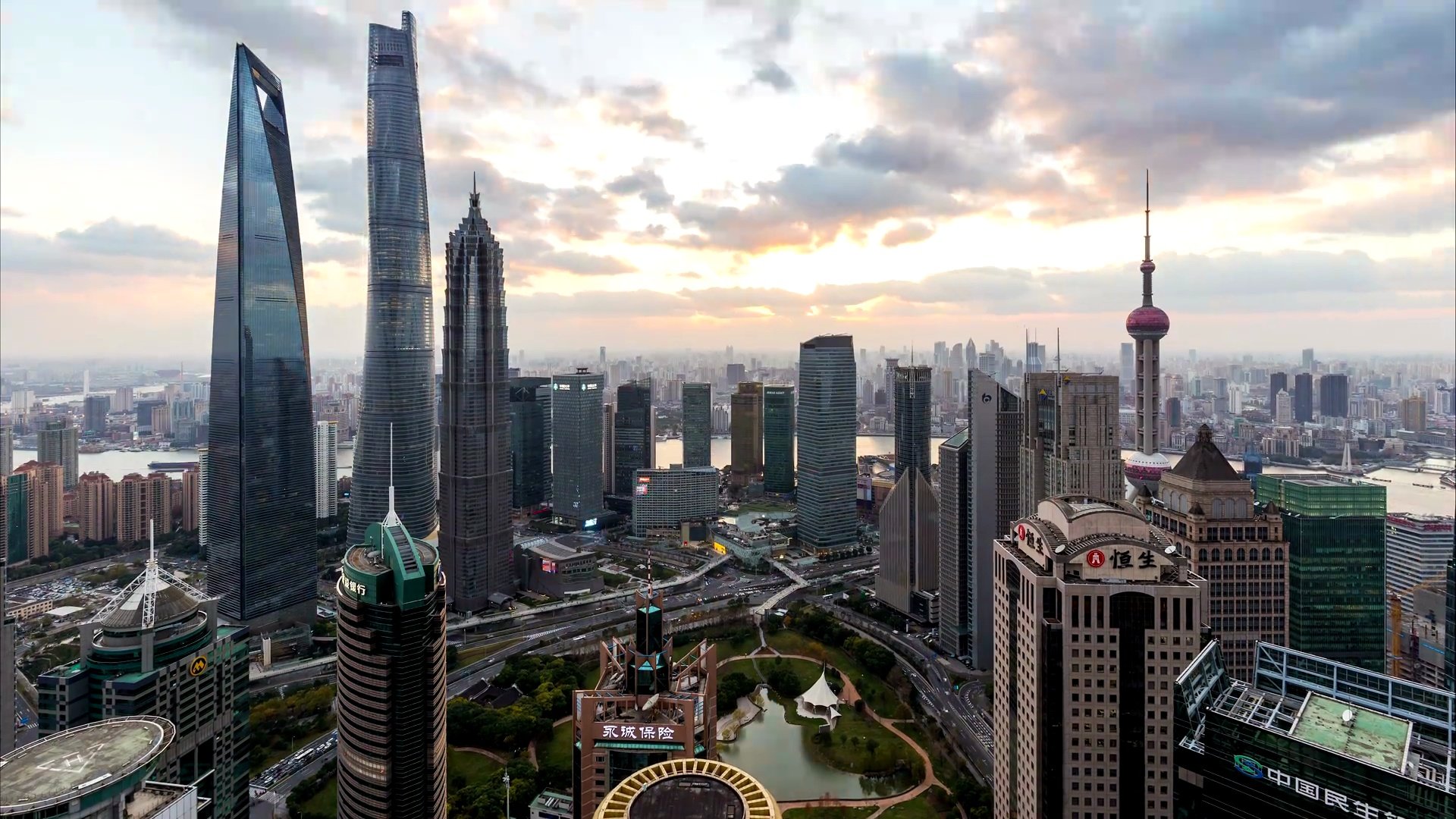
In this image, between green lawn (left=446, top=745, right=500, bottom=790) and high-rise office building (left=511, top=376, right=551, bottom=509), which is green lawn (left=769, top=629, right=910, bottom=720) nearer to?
green lawn (left=446, top=745, right=500, bottom=790)

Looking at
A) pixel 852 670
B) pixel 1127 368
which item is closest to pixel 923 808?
pixel 852 670

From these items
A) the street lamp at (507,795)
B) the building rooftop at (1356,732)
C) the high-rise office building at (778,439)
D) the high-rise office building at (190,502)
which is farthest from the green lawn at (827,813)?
the high-rise office building at (190,502)

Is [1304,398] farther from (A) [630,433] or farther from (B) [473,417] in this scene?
(B) [473,417]

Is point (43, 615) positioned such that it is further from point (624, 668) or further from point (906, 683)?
point (906, 683)

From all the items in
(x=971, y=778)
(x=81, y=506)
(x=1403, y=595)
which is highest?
(x=81, y=506)

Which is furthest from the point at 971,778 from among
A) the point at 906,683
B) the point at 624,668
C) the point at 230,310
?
the point at 230,310

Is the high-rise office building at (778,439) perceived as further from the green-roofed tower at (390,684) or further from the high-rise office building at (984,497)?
the green-roofed tower at (390,684)

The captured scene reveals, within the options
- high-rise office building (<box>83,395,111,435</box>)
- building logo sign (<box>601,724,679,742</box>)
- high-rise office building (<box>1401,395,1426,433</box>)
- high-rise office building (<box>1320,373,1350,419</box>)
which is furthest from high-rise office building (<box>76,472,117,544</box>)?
high-rise office building (<box>1320,373,1350,419</box>)
